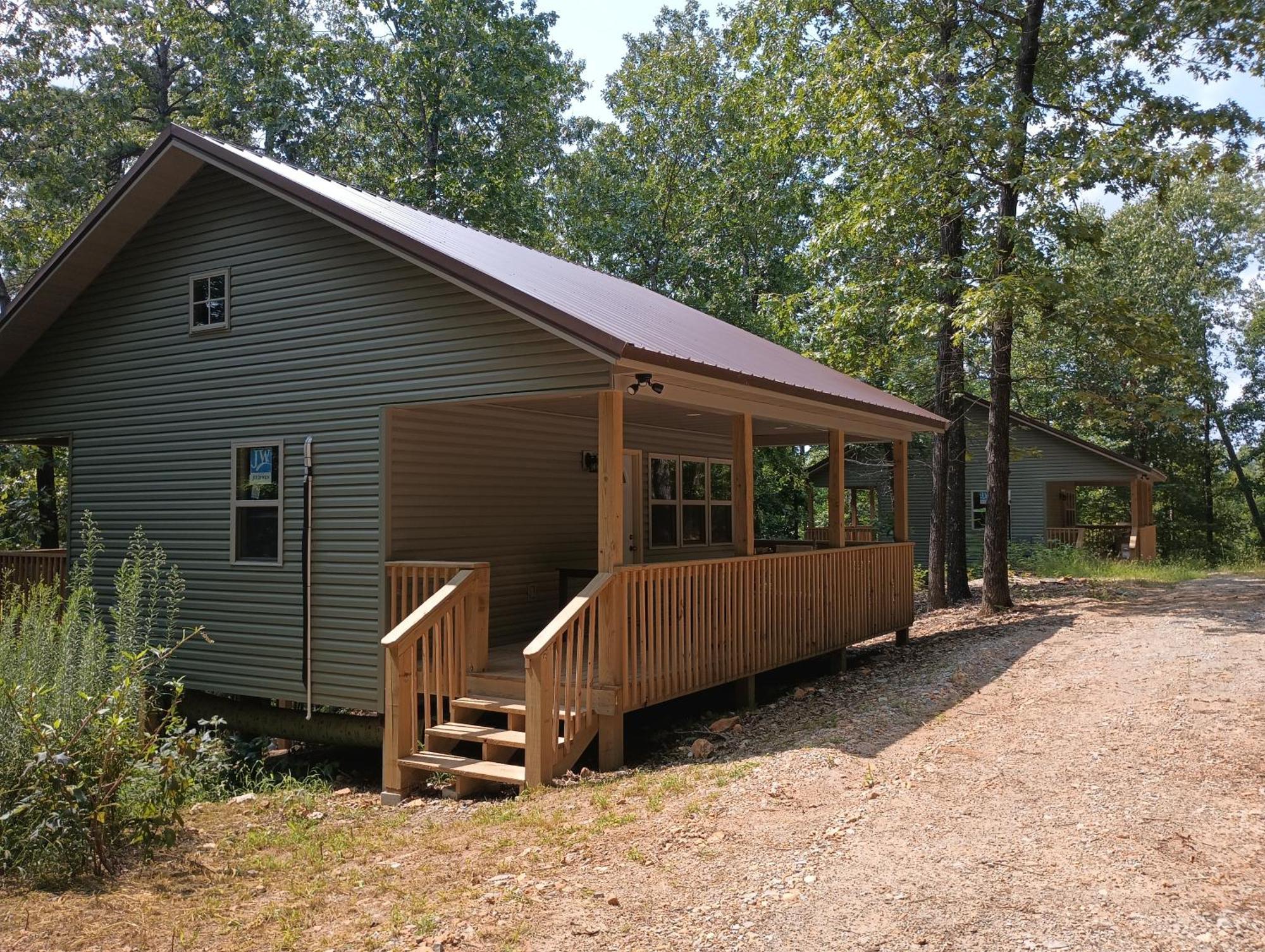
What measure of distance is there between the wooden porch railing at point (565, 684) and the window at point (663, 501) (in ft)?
18.6

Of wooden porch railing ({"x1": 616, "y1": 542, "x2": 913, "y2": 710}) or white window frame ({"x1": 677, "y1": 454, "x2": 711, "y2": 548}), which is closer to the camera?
wooden porch railing ({"x1": 616, "y1": 542, "x2": 913, "y2": 710})

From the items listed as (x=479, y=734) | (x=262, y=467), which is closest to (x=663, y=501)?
(x=262, y=467)

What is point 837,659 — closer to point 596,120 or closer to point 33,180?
point 33,180

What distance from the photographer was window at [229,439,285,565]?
9.70 metres

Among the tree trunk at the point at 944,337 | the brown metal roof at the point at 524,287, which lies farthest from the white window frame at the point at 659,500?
the tree trunk at the point at 944,337

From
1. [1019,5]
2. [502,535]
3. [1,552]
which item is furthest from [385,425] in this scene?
[1019,5]

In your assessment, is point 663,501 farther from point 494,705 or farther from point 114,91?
point 114,91

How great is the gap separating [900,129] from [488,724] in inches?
466

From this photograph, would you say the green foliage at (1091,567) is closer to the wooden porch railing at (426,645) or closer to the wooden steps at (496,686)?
the wooden steps at (496,686)

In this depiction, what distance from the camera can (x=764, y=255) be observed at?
3097cm

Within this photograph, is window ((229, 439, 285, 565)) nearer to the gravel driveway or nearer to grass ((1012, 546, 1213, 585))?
the gravel driveway

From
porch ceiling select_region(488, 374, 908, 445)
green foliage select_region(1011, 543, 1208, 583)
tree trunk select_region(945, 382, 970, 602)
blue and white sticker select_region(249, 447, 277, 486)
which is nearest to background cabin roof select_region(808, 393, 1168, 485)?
green foliage select_region(1011, 543, 1208, 583)

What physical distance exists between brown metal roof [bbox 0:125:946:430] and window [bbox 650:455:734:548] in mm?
2117

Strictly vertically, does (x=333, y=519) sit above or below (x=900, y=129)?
below
